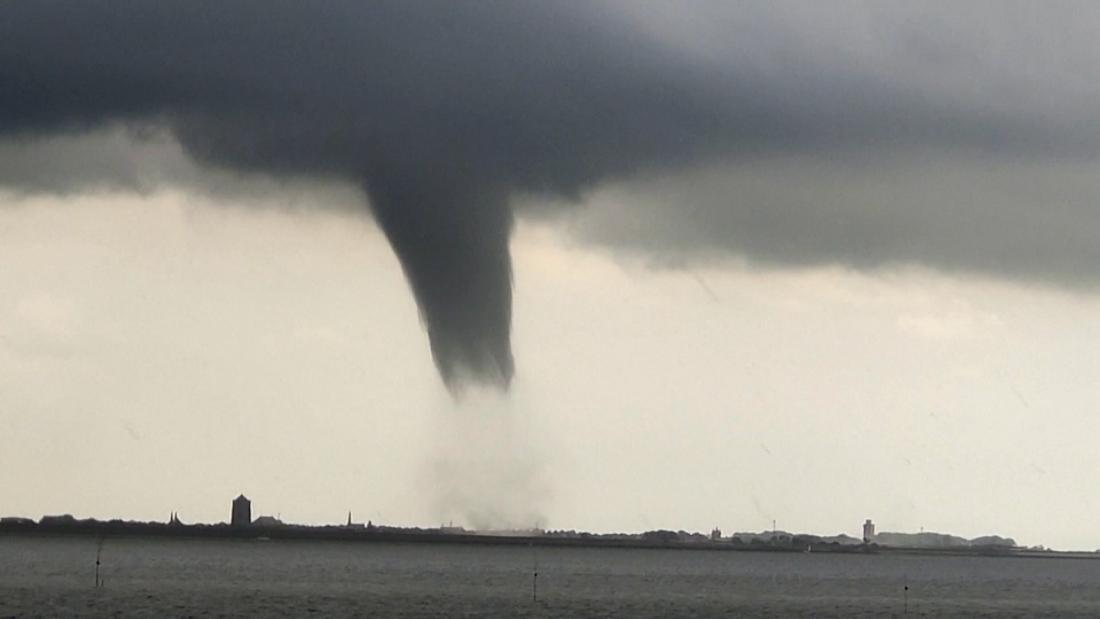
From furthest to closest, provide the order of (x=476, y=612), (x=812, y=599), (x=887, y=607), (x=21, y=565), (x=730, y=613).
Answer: (x=21, y=565) < (x=812, y=599) < (x=887, y=607) < (x=730, y=613) < (x=476, y=612)

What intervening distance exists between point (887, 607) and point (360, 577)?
199 feet

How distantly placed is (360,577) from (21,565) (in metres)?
43.9

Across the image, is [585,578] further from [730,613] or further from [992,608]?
[730,613]

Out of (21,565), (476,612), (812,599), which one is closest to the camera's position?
(476,612)

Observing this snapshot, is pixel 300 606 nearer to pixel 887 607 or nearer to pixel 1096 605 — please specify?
pixel 887 607

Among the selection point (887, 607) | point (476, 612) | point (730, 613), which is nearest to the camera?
point (476, 612)

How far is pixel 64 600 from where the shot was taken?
110625mm

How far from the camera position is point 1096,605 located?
487 ft

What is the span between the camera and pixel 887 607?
13400 cm

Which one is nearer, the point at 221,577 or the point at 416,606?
the point at 416,606

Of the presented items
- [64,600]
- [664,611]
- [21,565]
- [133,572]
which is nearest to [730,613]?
[664,611]

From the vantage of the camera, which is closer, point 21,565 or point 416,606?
point 416,606

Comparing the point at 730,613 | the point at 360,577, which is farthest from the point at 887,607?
the point at 360,577

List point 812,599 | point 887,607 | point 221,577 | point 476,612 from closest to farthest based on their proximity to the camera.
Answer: point 476,612 < point 887,607 < point 812,599 < point 221,577
